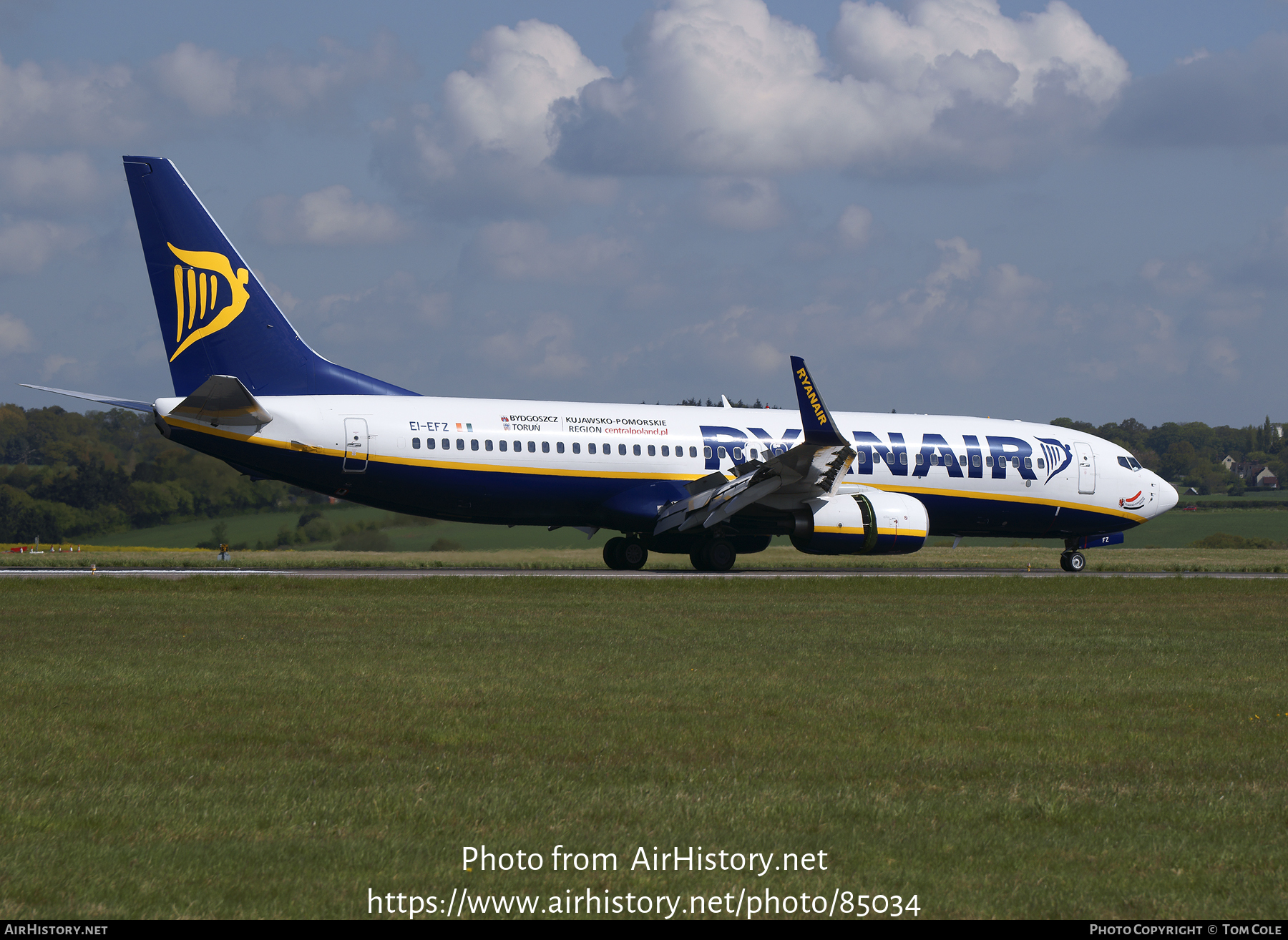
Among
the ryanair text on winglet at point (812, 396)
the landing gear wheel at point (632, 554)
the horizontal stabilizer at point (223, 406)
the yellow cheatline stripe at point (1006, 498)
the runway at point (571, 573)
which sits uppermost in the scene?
the ryanair text on winglet at point (812, 396)

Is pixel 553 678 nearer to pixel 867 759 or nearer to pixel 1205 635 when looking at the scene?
pixel 867 759

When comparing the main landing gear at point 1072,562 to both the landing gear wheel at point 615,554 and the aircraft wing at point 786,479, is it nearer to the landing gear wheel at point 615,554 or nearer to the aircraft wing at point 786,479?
the aircraft wing at point 786,479

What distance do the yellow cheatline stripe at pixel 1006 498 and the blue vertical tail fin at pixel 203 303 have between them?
1422cm

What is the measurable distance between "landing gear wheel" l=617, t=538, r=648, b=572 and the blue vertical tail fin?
8.50 m

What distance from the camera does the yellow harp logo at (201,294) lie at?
93.5 feet

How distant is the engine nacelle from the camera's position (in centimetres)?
2914

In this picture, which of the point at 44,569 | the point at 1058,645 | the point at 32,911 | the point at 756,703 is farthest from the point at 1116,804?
the point at 44,569

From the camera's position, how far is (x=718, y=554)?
31.6 m

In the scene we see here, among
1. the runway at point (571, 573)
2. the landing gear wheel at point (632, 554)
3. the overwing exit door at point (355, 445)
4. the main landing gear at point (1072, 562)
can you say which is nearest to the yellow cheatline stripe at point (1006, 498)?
the main landing gear at point (1072, 562)

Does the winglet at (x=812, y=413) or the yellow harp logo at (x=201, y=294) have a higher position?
the yellow harp logo at (x=201, y=294)

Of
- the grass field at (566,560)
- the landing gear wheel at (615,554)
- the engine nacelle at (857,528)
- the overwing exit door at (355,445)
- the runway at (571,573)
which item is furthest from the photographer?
the grass field at (566,560)

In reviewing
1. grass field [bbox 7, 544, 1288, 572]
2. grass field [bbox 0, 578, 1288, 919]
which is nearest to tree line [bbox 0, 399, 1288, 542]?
grass field [bbox 7, 544, 1288, 572]

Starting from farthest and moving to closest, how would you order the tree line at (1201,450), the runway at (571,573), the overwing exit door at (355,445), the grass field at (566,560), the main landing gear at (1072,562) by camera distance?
the tree line at (1201,450), the main landing gear at (1072,562), the grass field at (566,560), the overwing exit door at (355,445), the runway at (571,573)

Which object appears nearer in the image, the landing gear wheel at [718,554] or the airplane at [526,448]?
the airplane at [526,448]
